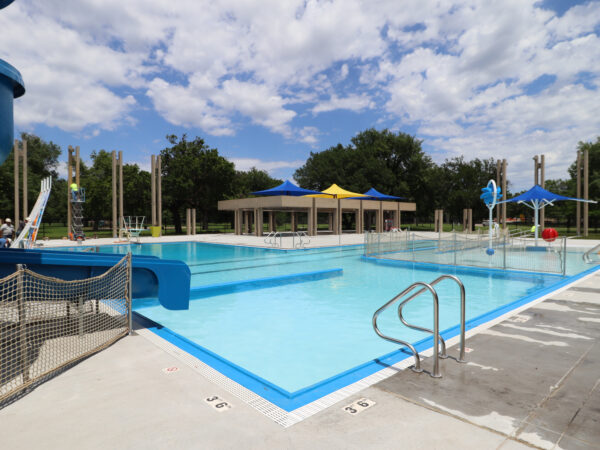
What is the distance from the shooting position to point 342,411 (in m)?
3.08

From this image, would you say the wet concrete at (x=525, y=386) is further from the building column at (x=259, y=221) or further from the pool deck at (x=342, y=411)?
the building column at (x=259, y=221)

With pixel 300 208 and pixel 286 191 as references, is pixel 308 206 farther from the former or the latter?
pixel 286 191

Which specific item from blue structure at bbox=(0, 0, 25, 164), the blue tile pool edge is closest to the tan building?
the blue tile pool edge

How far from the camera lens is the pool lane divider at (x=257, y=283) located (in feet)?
31.8

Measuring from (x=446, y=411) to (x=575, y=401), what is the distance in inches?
46.2

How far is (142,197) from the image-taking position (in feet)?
129

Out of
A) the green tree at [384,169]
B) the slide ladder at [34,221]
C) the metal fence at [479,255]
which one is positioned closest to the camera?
the slide ladder at [34,221]

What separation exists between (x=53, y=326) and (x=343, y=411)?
4.51 m

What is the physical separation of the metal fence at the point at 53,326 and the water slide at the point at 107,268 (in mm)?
177

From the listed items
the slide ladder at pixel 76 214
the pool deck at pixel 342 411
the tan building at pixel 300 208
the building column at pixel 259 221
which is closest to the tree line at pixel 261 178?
the tan building at pixel 300 208

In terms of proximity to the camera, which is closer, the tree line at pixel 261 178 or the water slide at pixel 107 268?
the water slide at pixel 107 268

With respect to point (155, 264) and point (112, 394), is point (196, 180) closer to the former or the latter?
point (155, 264)

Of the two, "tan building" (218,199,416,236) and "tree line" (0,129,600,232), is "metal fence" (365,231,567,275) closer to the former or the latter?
"tan building" (218,199,416,236)

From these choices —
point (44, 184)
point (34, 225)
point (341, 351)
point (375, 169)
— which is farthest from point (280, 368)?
point (375, 169)
